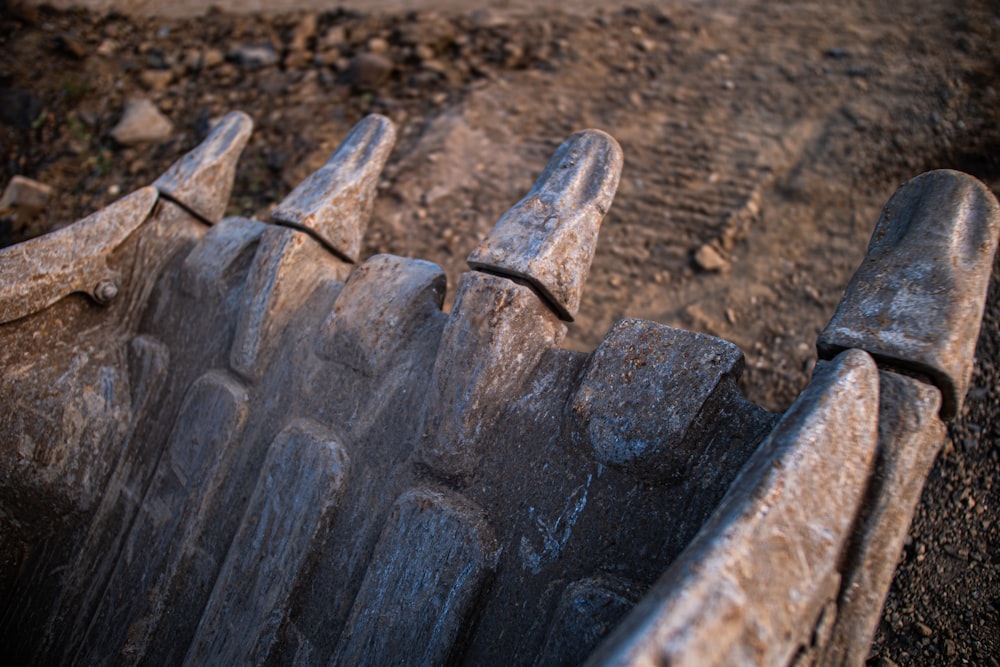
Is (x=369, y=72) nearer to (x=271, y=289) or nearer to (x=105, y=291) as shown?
(x=105, y=291)

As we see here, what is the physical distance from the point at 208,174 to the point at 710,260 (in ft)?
6.36

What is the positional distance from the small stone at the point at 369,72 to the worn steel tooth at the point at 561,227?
8.97 feet

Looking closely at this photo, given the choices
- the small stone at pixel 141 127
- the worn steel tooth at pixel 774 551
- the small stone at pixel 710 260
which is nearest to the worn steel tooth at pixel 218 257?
the worn steel tooth at pixel 774 551

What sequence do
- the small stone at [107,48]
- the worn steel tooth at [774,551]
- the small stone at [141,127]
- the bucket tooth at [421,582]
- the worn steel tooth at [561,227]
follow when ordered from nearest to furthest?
the worn steel tooth at [774,551], the bucket tooth at [421,582], the worn steel tooth at [561,227], the small stone at [141,127], the small stone at [107,48]

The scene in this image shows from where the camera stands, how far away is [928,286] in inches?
40.5

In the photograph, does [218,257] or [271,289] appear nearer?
[271,289]

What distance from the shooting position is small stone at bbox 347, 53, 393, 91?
383 cm

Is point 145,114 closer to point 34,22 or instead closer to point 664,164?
point 34,22

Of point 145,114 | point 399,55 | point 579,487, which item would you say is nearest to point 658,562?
point 579,487

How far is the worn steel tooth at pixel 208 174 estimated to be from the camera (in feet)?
6.13

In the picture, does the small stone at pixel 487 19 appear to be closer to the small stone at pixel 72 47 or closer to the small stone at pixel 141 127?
the small stone at pixel 141 127

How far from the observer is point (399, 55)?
13.1 ft

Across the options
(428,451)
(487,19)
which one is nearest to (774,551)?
(428,451)

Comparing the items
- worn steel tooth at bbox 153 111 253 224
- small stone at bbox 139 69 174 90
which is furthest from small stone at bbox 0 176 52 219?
worn steel tooth at bbox 153 111 253 224
